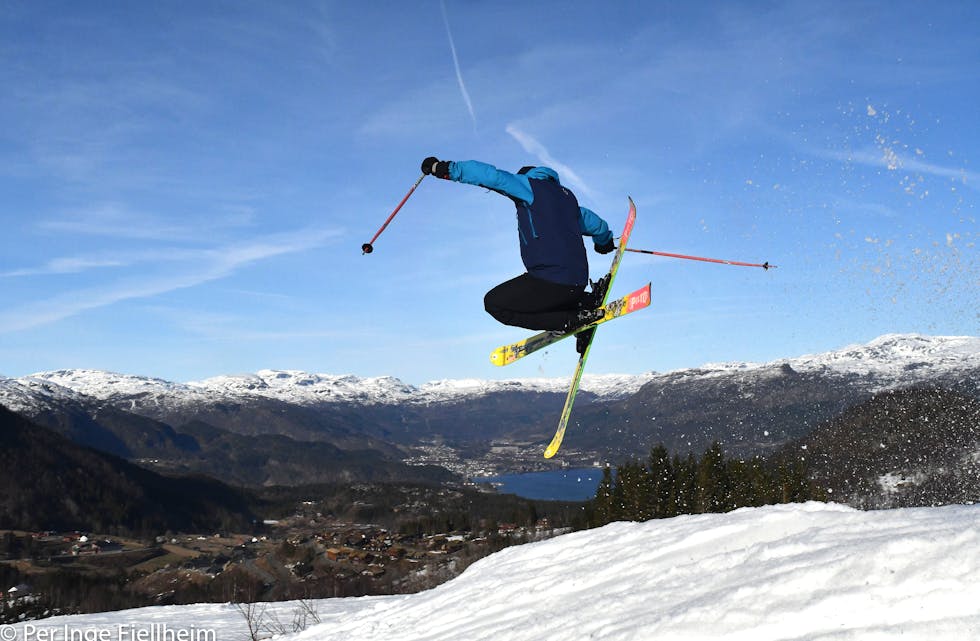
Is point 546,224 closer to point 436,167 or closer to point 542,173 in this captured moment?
point 542,173

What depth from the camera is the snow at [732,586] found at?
3.71 m

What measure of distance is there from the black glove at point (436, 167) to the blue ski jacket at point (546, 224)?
514 mm

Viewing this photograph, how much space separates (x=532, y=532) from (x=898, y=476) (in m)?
112

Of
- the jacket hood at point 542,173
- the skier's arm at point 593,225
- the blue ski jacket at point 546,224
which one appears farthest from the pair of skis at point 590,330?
the jacket hood at point 542,173

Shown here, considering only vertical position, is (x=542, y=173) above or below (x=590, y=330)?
above

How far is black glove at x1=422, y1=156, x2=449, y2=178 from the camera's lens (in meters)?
7.50

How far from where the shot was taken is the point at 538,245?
8242 mm

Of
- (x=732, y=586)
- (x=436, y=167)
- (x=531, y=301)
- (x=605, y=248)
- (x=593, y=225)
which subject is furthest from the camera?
(x=605, y=248)

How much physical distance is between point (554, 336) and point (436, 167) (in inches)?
178

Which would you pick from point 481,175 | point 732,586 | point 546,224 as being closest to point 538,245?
point 546,224

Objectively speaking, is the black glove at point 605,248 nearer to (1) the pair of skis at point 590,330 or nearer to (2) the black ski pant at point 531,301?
(1) the pair of skis at point 590,330

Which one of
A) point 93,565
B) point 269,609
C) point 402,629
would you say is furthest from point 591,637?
point 93,565

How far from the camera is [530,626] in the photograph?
A: 18.6 ft

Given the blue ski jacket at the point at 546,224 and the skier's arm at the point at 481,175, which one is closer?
the skier's arm at the point at 481,175
